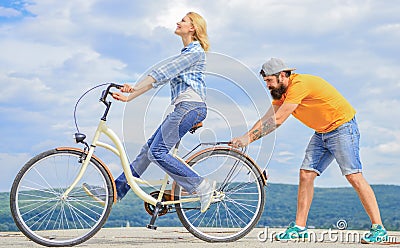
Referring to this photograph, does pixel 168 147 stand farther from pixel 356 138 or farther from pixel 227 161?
pixel 356 138

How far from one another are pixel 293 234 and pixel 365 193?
0.80 metres

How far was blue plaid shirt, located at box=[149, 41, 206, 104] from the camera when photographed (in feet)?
18.5

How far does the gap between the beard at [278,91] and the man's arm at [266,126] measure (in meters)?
0.18

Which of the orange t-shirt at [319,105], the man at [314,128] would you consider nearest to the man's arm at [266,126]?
the man at [314,128]

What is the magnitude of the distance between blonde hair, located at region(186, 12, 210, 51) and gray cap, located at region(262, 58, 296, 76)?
0.59 m

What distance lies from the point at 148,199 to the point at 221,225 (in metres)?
0.74

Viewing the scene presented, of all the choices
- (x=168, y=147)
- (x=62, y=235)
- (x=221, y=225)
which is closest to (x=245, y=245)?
(x=221, y=225)

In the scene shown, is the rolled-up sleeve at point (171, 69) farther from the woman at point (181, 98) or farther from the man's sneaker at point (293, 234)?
the man's sneaker at point (293, 234)

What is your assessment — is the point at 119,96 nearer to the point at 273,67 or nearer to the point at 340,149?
the point at 273,67

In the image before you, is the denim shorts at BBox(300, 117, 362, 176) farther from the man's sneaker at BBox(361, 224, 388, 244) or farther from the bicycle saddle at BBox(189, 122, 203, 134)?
the bicycle saddle at BBox(189, 122, 203, 134)

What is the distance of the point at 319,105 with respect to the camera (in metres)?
6.12

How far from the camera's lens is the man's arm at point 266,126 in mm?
5902

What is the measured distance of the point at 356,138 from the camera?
621cm

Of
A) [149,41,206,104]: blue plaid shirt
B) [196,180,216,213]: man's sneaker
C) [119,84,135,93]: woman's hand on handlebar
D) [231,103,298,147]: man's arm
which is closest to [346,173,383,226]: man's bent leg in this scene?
[231,103,298,147]: man's arm
